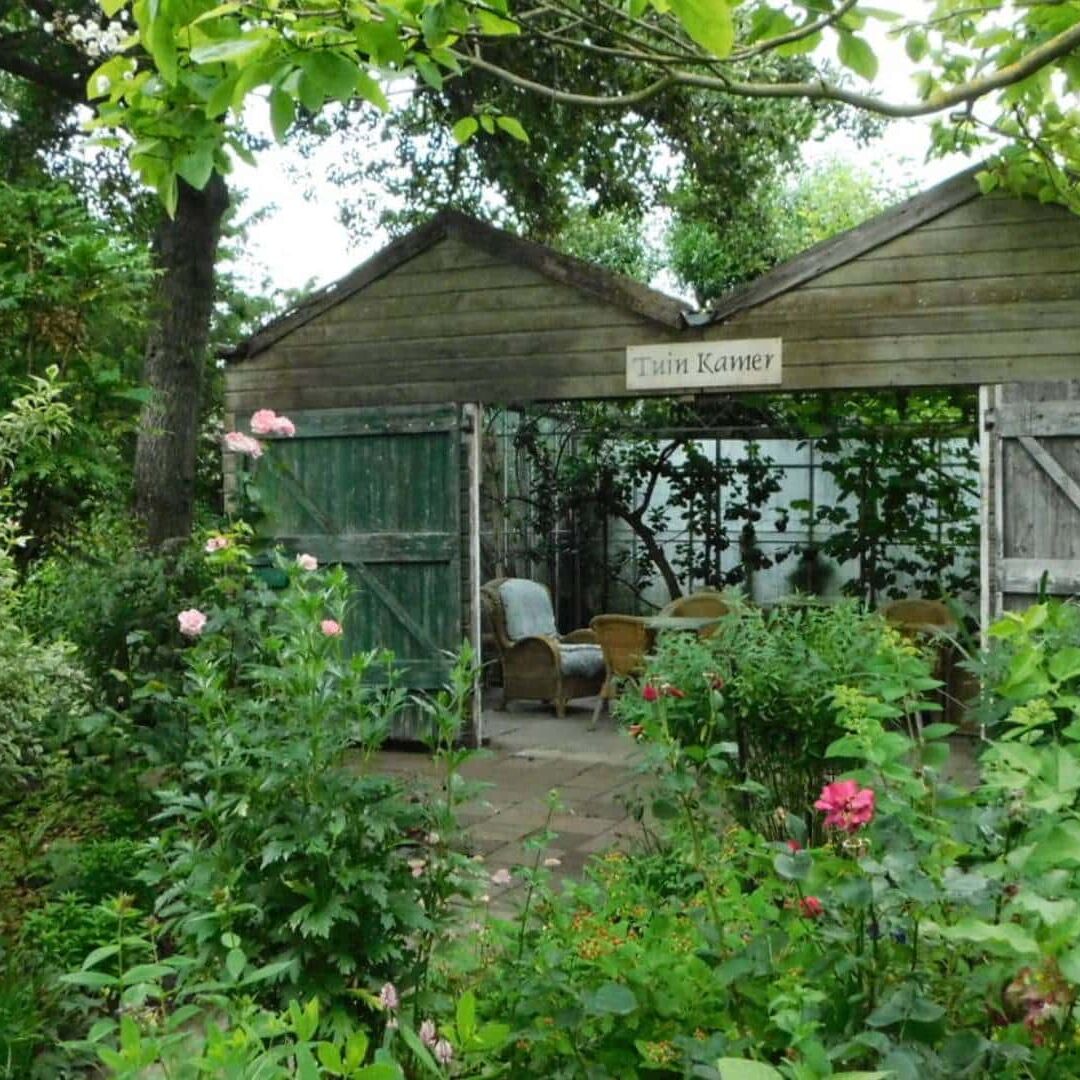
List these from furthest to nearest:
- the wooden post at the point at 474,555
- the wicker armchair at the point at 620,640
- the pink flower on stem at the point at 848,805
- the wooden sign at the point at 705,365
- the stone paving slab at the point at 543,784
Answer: the wicker armchair at the point at 620,640 → the wooden post at the point at 474,555 → the wooden sign at the point at 705,365 → the stone paving slab at the point at 543,784 → the pink flower on stem at the point at 848,805

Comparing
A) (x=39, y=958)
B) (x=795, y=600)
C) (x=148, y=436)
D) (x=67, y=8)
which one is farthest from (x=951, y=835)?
(x=67, y=8)

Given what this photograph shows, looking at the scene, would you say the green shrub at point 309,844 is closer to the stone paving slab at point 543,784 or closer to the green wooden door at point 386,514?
the stone paving slab at point 543,784

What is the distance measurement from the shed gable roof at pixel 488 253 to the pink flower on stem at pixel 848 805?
5901 millimetres

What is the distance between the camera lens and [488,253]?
313 inches

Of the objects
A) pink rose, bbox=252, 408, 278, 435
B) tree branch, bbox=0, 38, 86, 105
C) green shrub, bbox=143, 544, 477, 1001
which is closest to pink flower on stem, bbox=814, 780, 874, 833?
green shrub, bbox=143, 544, 477, 1001

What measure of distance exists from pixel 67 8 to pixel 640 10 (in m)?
8.64

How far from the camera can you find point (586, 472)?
38.4 ft

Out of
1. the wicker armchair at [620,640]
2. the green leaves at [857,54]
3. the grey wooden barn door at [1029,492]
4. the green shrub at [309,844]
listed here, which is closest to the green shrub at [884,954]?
the green shrub at [309,844]

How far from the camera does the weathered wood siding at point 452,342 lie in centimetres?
771

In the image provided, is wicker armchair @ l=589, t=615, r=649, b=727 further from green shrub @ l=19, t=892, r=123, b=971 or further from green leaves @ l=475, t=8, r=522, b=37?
green leaves @ l=475, t=8, r=522, b=37

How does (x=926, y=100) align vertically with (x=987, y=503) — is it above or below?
above

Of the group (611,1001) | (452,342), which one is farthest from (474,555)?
(611,1001)

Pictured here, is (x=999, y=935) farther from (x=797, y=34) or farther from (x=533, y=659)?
(x=533, y=659)

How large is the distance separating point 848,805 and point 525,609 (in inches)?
321
